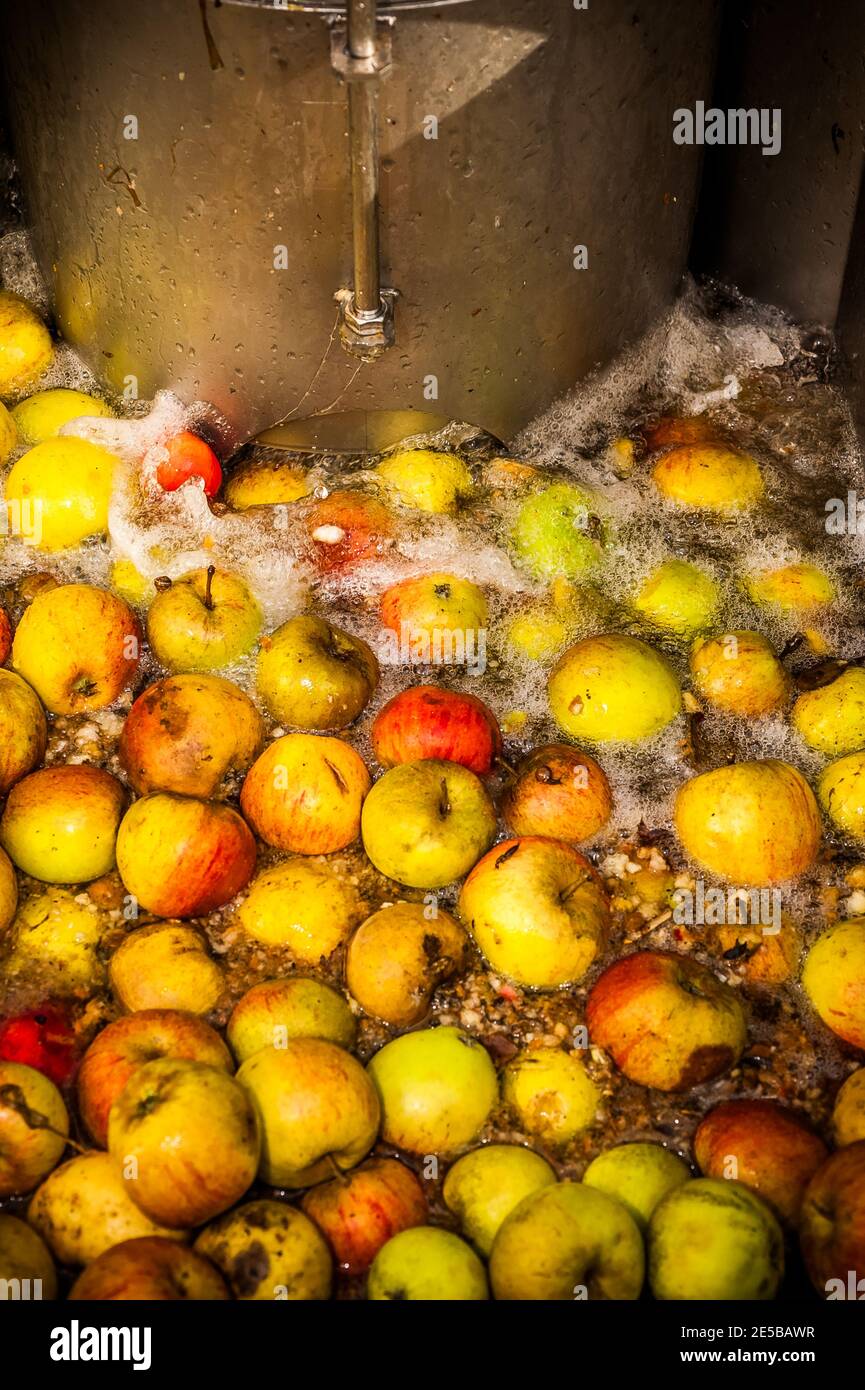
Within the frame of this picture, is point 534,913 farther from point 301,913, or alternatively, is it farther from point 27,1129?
point 27,1129

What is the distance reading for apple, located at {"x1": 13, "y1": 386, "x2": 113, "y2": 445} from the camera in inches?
153

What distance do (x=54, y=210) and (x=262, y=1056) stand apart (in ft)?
8.93

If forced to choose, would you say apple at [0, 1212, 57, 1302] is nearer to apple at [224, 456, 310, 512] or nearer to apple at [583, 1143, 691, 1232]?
apple at [583, 1143, 691, 1232]

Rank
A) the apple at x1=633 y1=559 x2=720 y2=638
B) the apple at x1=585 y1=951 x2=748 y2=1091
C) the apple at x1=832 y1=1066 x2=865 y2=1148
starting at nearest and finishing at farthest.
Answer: the apple at x1=832 y1=1066 x2=865 y2=1148, the apple at x1=585 y1=951 x2=748 y2=1091, the apple at x1=633 y1=559 x2=720 y2=638

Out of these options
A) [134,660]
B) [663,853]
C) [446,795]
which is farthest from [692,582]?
[134,660]

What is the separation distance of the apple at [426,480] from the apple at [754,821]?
1.27 metres

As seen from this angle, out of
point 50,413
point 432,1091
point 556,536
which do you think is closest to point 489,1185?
point 432,1091

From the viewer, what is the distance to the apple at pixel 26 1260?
2158mm

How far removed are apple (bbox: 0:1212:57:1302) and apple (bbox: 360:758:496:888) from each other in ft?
3.51

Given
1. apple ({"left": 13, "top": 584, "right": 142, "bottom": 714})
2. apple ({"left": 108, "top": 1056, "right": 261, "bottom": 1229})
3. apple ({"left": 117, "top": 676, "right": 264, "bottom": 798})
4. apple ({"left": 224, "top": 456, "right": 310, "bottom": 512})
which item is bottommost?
apple ({"left": 108, "top": 1056, "right": 261, "bottom": 1229})

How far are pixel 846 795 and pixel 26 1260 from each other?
210cm

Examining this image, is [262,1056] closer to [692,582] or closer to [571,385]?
[692,582]

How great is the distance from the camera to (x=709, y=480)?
3.85 m

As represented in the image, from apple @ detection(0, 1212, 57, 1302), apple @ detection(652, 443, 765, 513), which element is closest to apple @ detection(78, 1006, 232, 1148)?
apple @ detection(0, 1212, 57, 1302)
